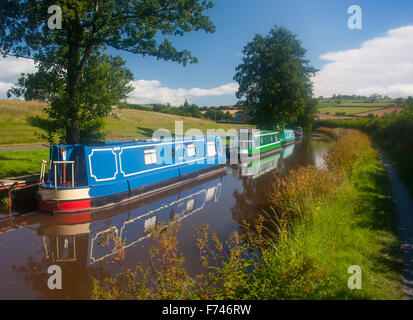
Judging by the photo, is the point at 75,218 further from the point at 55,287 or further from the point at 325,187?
the point at 325,187

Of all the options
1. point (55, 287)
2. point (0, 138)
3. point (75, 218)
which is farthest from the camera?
point (0, 138)

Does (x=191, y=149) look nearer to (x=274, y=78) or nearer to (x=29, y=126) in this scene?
(x=274, y=78)

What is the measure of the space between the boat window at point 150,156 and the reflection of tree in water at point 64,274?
4509 millimetres

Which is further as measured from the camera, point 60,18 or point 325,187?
point 60,18

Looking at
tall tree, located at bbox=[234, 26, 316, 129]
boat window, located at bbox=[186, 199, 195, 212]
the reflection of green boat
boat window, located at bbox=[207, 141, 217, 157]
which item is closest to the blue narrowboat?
boat window, located at bbox=[186, 199, 195, 212]

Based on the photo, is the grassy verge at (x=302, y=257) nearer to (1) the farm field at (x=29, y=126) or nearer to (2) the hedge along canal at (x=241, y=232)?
(2) the hedge along canal at (x=241, y=232)

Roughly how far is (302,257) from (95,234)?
16.1 feet

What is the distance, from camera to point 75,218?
7.23m

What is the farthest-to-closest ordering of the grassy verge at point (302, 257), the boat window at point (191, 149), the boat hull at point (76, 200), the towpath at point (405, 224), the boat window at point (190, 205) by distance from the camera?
the boat window at point (191, 149), the boat window at point (190, 205), the boat hull at point (76, 200), the towpath at point (405, 224), the grassy verge at point (302, 257)

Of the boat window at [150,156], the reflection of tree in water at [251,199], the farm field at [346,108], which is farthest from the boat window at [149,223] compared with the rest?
the farm field at [346,108]

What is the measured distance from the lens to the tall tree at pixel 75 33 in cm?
831
